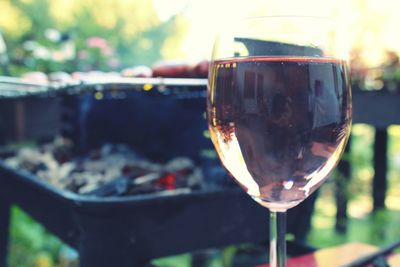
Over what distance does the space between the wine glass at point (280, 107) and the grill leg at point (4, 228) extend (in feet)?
4.37

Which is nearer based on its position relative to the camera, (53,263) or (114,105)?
(114,105)

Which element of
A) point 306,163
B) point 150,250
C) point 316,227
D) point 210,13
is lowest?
point 316,227

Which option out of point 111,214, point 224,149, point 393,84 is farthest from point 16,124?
point 224,149

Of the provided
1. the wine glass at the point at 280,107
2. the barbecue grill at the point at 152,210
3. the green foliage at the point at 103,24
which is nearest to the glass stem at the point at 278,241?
the wine glass at the point at 280,107

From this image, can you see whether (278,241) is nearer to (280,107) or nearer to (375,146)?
(280,107)

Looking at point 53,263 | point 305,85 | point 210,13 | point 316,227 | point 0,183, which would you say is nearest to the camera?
point 305,85

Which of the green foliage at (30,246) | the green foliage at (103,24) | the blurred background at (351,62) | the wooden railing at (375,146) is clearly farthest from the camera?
the green foliage at (103,24)

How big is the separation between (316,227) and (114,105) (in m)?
2.23

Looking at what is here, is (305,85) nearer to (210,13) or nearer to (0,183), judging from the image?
(0,183)

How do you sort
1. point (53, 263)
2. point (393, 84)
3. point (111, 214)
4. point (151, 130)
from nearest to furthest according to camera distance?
point (111, 214) → point (151, 130) → point (393, 84) → point (53, 263)

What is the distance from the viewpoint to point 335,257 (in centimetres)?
83

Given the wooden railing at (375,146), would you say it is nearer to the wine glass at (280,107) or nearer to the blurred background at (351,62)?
the blurred background at (351,62)

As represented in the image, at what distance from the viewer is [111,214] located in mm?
908

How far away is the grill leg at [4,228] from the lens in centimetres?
161
